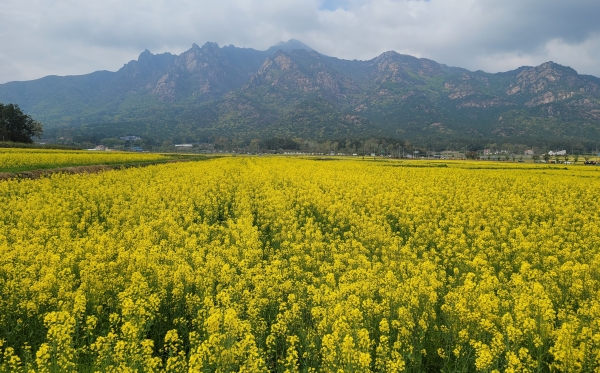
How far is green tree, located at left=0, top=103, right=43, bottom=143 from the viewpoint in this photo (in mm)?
65188

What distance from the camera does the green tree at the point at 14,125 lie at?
65.2 meters

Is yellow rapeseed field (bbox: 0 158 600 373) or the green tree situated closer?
yellow rapeseed field (bbox: 0 158 600 373)

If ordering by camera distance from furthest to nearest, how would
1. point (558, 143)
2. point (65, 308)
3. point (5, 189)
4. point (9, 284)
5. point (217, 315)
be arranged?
point (558, 143) → point (5, 189) → point (9, 284) → point (65, 308) → point (217, 315)

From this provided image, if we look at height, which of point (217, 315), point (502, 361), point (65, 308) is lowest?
point (502, 361)

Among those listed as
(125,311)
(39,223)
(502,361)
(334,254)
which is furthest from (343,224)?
(39,223)

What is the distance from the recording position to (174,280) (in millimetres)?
7910

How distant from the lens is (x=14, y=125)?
223ft

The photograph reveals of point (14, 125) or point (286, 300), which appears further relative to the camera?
point (14, 125)

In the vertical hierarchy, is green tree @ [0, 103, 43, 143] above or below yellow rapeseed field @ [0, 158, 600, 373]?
above

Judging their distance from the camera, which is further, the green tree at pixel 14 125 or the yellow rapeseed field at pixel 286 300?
the green tree at pixel 14 125

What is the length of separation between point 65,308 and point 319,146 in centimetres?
12951

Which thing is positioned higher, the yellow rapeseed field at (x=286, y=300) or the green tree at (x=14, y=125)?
the green tree at (x=14, y=125)

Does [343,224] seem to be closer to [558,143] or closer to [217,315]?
[217,315]

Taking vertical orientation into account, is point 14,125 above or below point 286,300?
above
